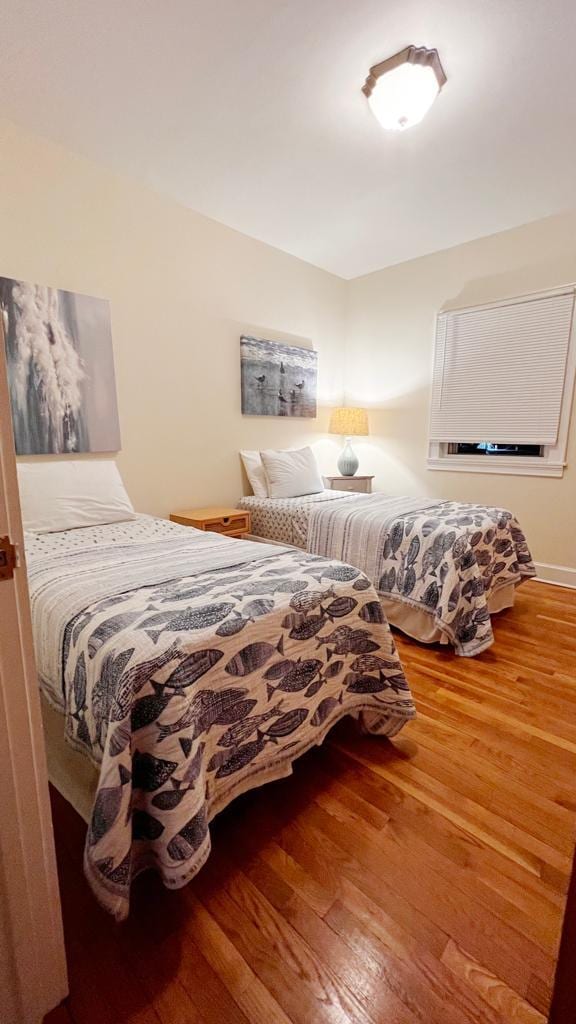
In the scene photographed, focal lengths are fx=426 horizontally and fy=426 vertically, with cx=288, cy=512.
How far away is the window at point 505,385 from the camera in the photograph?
3.16m

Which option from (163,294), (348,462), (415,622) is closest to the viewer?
(415,622)

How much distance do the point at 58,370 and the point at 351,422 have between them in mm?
2579

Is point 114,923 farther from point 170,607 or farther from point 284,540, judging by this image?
point 284,540

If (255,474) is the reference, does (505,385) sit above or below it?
above

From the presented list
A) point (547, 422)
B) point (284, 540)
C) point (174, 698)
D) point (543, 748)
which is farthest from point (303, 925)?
point (547, 422)

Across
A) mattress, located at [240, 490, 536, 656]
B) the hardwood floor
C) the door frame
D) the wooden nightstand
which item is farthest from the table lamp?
the door frame

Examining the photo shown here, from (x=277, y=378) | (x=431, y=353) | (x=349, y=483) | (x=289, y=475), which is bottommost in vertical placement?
(x=349, y=483)

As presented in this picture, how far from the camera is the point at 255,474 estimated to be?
3.50 m

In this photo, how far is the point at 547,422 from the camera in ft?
10.6

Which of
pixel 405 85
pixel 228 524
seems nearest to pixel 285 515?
pixel 228 524

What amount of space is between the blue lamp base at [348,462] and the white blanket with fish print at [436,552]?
1286 millimetres

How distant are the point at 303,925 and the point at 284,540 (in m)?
2.23

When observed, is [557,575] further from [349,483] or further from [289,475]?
[289,475]

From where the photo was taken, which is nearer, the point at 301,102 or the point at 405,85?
the point at 405,85
